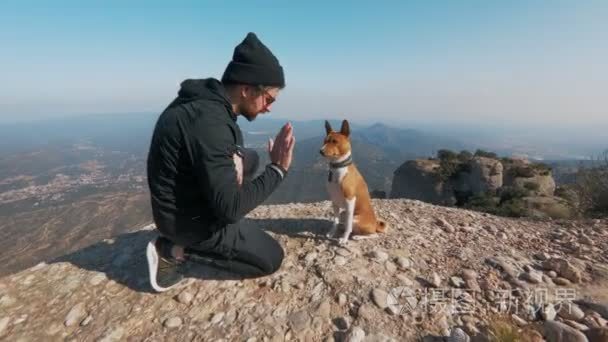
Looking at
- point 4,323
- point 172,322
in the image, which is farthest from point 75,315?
point 172,322

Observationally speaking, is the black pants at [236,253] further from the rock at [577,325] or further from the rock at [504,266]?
the rock at [577,325]

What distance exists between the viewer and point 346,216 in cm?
435

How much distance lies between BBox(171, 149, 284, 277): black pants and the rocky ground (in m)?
0.17

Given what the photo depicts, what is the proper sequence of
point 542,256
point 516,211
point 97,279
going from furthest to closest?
point 516,211
point 542,256
point 97,279

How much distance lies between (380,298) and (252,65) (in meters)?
2.80

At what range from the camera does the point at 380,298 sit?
130 inches

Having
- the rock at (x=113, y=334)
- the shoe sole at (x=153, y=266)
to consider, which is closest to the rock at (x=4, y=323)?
the rock at (x=113, y=334)

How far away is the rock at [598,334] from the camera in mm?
2535

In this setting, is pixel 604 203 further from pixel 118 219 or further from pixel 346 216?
pixel 118 219

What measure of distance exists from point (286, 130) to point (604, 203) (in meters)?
8.19

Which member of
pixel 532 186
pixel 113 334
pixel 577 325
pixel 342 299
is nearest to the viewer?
pixel 577 325

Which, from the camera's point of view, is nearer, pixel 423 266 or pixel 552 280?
pixel 552 280

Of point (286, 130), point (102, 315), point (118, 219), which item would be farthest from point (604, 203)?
point (118, 219)

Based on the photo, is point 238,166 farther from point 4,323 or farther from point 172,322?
point 4,323
